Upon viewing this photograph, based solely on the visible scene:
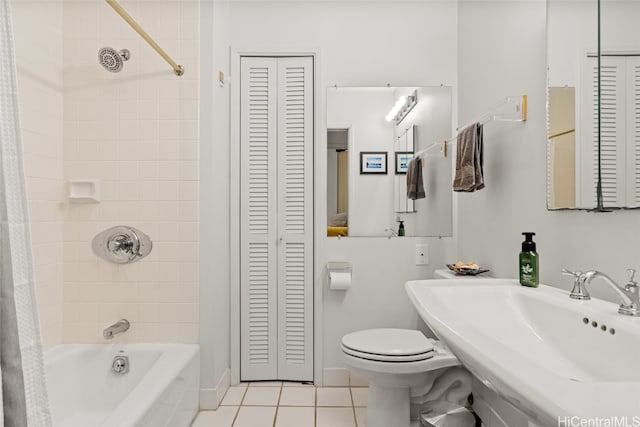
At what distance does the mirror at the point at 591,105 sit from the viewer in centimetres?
117

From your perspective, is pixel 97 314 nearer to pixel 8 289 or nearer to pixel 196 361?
pixel 196 361

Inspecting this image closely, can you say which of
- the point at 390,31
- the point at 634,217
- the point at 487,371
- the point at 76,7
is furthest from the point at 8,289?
the point at 390,31

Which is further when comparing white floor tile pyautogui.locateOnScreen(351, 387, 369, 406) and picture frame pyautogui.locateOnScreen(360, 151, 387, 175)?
picture frame pyautogui.locateOnScreen(360, 151, 387, 175)

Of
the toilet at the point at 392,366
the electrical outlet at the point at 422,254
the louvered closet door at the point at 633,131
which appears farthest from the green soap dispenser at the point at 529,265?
the electrical outlet at the point at 422,254

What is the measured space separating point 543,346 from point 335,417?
1272 millimetres

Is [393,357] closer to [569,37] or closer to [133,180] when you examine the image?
[569,37]

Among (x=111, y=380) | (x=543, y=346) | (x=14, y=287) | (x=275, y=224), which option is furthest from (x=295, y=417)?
(x=14, y=287)

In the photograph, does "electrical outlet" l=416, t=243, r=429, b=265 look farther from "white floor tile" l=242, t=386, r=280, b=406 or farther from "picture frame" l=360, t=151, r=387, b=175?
"white floor tile" l=242, t=386, r=280, b=406

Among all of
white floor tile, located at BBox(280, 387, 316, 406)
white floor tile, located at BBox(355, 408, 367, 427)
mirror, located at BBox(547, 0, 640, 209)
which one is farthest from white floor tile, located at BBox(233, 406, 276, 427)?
mirror, located at BBox(547, 0, 640, 209)

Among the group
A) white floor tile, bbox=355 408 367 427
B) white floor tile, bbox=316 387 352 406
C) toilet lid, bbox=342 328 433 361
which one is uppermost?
toilet lid, bbox=342 328 433 361

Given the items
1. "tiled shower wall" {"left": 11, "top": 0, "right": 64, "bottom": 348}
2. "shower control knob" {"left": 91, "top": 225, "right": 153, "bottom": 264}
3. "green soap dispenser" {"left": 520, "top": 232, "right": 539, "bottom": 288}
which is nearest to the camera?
"green soap dispenser" {"left": 520, "top": 232, "right": 539, "bottom": 288}

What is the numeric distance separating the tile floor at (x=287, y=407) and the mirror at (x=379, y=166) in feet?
3.16

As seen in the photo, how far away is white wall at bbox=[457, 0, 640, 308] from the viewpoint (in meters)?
1.30

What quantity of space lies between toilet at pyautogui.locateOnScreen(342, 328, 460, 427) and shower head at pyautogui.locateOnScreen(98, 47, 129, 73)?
1689 mm
